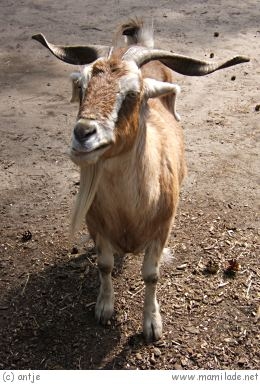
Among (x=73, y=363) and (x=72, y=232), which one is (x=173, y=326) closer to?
(x=73, y=363)

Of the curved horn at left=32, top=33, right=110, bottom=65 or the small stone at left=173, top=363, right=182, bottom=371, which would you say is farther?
the small stone at left=173, top=363, right=182, bottom=371

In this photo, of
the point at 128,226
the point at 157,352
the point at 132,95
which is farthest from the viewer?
the point at 157,352

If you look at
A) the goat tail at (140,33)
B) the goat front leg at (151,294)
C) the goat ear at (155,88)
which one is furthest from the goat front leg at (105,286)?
the goat tail at (140,33)

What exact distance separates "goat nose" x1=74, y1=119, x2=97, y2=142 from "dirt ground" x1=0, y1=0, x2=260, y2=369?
1.72 m

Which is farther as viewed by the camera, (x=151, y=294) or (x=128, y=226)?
(x=151, y=294)

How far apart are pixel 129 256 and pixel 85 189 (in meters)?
1.53

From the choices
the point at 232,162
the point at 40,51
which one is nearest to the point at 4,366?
the point at 232,162

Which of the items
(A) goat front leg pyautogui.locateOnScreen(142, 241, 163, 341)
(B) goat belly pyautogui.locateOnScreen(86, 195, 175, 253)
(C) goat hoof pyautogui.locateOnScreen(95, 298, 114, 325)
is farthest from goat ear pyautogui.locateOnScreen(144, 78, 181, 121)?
(C) goat hoof pyautogui.locateOnScreen(95, 298, 114, 325)

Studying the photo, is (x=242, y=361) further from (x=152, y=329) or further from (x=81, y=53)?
(x=81, y=53)

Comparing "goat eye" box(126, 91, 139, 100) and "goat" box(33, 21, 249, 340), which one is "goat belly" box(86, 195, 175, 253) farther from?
"goat eye" box(126, 91, 139, 100)

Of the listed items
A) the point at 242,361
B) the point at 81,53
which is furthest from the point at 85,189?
the point at 242,361

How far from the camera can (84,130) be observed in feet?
8.22

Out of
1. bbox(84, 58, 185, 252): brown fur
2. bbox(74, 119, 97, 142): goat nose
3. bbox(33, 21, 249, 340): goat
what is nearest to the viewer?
bbox(74, 119, 97, 142): goat nose

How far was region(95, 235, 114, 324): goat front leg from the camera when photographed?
3.66m
